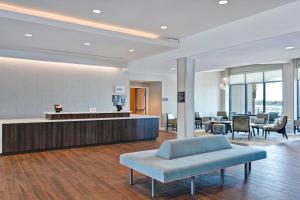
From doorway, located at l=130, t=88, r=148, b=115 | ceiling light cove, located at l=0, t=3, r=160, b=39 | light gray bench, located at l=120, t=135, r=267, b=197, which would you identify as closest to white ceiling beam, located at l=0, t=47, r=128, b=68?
ceiling light cove, located at l=0, t=3, r=160, b=39

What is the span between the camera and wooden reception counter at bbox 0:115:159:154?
664 centimetres

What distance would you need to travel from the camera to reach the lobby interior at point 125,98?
163 inches

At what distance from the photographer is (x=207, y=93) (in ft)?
46.8

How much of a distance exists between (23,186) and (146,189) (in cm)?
209

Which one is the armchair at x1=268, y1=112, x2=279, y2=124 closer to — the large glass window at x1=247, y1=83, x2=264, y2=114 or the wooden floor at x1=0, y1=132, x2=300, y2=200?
the large glass window at x1=247, y1=83, x2=264, y2=114

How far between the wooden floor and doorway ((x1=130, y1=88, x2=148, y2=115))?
6.89 m

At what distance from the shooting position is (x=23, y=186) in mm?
4191

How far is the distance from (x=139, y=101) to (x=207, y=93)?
399 centimetres

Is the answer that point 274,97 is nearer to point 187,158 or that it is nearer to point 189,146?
point 189,146

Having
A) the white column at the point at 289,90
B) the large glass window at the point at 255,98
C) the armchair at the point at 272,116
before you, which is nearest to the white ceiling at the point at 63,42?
the armchair at the point at 272,116

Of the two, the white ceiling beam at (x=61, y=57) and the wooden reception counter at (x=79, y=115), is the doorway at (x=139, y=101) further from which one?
the wooden reception counter at (x=79, y=115)

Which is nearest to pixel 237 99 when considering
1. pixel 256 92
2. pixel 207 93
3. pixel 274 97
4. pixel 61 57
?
pixel 256 92

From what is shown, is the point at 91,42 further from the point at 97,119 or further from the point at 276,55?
the point at 276,55

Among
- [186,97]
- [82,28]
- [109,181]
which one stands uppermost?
[82,28]
